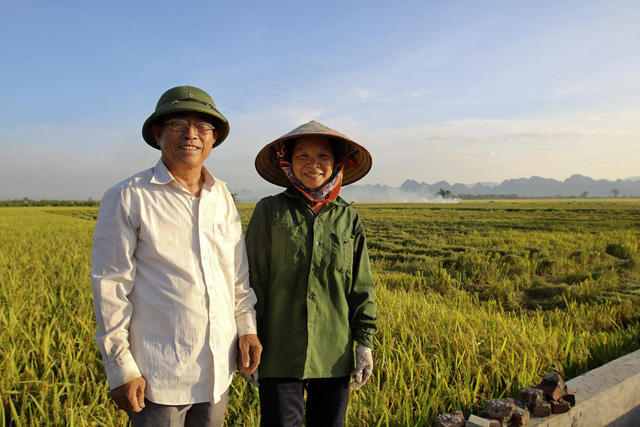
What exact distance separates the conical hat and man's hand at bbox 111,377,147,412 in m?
1.06

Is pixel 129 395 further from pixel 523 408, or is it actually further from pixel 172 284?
pixel 523 408

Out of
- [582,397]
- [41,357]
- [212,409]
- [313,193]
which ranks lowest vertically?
[582,397]

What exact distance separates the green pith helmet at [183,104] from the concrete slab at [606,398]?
2.32m

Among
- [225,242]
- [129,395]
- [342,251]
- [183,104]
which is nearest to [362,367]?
[342,251]

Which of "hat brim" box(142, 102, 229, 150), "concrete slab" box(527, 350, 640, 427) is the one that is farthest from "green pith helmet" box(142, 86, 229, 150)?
"concrete slab" box(527, 350, 640, 427)

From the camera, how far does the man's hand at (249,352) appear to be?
1500 millimetres

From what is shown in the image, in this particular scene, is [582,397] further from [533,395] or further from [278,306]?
[278,306]

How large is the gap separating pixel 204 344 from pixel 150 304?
0.76ft

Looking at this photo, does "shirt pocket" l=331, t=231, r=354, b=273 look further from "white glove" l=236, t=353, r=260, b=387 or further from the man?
"white glove" l=236, t=353, r=260, b=387

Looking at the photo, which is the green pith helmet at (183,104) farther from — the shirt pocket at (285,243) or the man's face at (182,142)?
the shirt pocket at (285,243)

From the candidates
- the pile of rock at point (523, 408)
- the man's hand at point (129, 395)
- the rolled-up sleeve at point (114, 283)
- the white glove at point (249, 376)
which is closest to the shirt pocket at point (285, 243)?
the white glove at point (249, 376)

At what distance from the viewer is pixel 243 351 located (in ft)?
4.92

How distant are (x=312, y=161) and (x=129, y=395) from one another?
109cm

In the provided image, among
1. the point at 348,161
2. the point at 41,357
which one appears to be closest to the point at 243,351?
the point at 348,161
